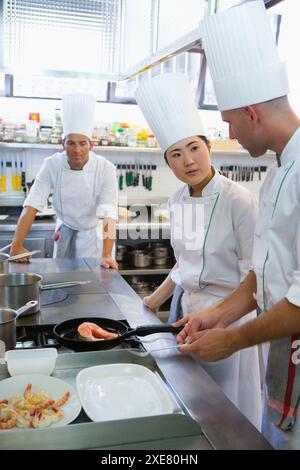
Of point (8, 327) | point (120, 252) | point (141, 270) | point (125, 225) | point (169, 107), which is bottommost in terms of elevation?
point (141, 270)

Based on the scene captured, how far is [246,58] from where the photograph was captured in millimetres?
1239

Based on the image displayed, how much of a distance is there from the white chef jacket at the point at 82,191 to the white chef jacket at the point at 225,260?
124 cm

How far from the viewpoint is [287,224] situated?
1.13 meters

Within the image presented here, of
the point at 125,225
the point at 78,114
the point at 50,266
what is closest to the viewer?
the point at 50,266

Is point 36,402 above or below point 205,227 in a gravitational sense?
below

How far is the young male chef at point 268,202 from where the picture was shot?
111 centimetres

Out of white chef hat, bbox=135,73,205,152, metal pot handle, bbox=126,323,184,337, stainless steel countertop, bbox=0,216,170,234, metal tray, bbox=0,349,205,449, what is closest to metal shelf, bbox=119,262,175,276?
stainless steel countertop, bbox=0,216,170,234

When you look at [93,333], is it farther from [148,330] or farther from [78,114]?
[78,114]

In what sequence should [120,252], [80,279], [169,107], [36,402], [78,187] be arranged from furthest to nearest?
[120,252], [78,187], [80,279], [169,107], [36,402]

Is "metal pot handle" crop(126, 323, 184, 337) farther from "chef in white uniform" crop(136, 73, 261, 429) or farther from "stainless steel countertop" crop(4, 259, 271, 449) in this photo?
"chef in white uniform" crop(136, 73, 261, 429)

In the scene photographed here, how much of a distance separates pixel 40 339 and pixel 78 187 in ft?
5.95

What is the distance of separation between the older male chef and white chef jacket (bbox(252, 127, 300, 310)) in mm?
1662

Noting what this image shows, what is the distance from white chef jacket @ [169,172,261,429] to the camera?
1645 millimetres

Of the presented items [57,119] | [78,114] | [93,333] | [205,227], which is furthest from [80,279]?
[57,119]
